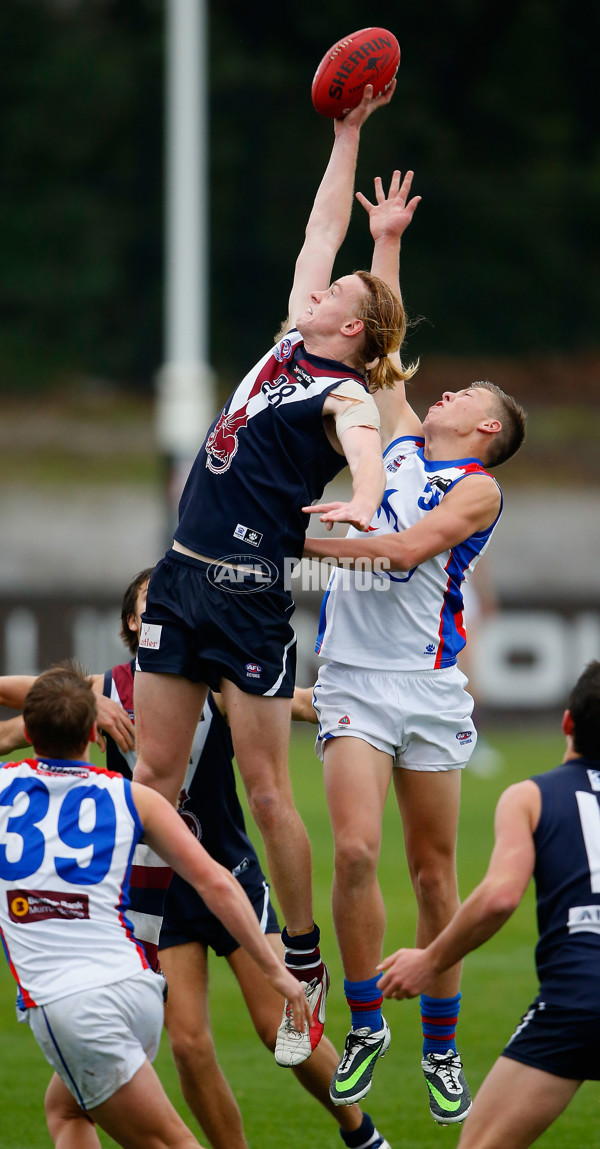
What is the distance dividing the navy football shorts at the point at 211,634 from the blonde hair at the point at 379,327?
0.85 m

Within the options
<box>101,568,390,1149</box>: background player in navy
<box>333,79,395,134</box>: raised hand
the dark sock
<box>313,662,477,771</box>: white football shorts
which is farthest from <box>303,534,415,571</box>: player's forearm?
<box>333,79,395,134</box>: raised hand

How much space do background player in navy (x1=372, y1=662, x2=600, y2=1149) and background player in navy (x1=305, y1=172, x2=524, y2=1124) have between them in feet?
3.22

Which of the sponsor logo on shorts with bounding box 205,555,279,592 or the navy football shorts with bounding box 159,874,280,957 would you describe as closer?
the sponsor logo on shorts with bounding box 205,555,279,592

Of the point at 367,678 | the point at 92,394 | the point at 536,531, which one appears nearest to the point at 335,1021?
the point at 367,678

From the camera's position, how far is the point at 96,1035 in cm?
365

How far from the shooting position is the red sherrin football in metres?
5.36

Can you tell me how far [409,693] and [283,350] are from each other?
4.10 ft

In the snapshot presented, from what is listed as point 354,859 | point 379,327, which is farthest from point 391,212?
point 354,859

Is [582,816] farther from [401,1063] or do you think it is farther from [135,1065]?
[401,1063]

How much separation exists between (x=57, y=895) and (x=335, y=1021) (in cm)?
367

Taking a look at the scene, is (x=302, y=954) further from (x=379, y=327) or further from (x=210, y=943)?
(x=379, y=327)

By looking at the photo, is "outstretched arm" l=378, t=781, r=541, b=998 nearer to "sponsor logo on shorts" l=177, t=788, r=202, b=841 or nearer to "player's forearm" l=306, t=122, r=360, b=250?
"sponsor logo on shorts" l=177, t=788, r=202, b=841

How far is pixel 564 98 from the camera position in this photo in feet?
80.9

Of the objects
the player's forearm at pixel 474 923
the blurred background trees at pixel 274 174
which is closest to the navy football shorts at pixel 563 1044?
the player's forearm at pixel 474 923
